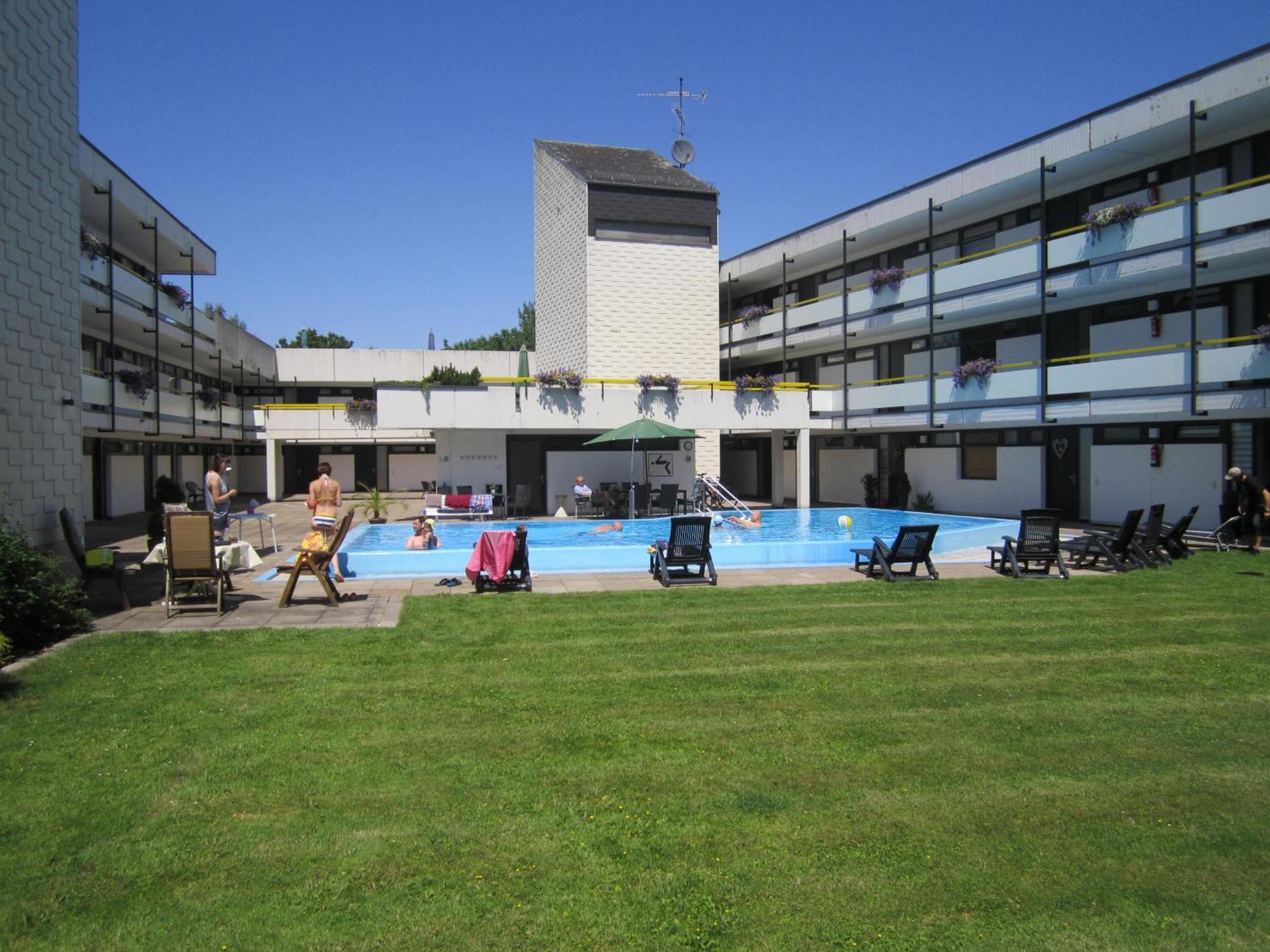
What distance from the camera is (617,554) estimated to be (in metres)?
14.1

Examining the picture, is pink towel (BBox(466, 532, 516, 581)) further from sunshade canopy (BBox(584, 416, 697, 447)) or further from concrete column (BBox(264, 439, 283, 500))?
concrete column (BBox(264, 439, 283, 500))

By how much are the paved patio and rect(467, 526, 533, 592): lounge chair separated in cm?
24

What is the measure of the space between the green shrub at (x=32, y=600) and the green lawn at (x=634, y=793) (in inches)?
20.8

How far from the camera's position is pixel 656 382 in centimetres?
2436

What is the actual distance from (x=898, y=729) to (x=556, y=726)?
2.37 meters

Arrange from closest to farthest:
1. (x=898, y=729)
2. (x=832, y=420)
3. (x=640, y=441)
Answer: (x=898, y=729), (x=640, y=441), (x=832, y=420)

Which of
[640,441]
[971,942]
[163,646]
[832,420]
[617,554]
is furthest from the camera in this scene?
[832,420]

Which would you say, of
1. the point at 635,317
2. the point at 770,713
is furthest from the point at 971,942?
the point at 635,317

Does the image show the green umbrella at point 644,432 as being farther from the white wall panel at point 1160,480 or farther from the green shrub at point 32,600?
the green shrub at point 32,600

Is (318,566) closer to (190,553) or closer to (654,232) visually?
(190,553)

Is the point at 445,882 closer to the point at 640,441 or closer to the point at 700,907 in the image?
the point at 700,907

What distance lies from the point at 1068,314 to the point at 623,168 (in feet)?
48.7

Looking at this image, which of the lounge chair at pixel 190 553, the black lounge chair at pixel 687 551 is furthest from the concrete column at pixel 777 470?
the lounge chair at pixel 190 553

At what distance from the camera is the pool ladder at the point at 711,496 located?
87.1 feet
